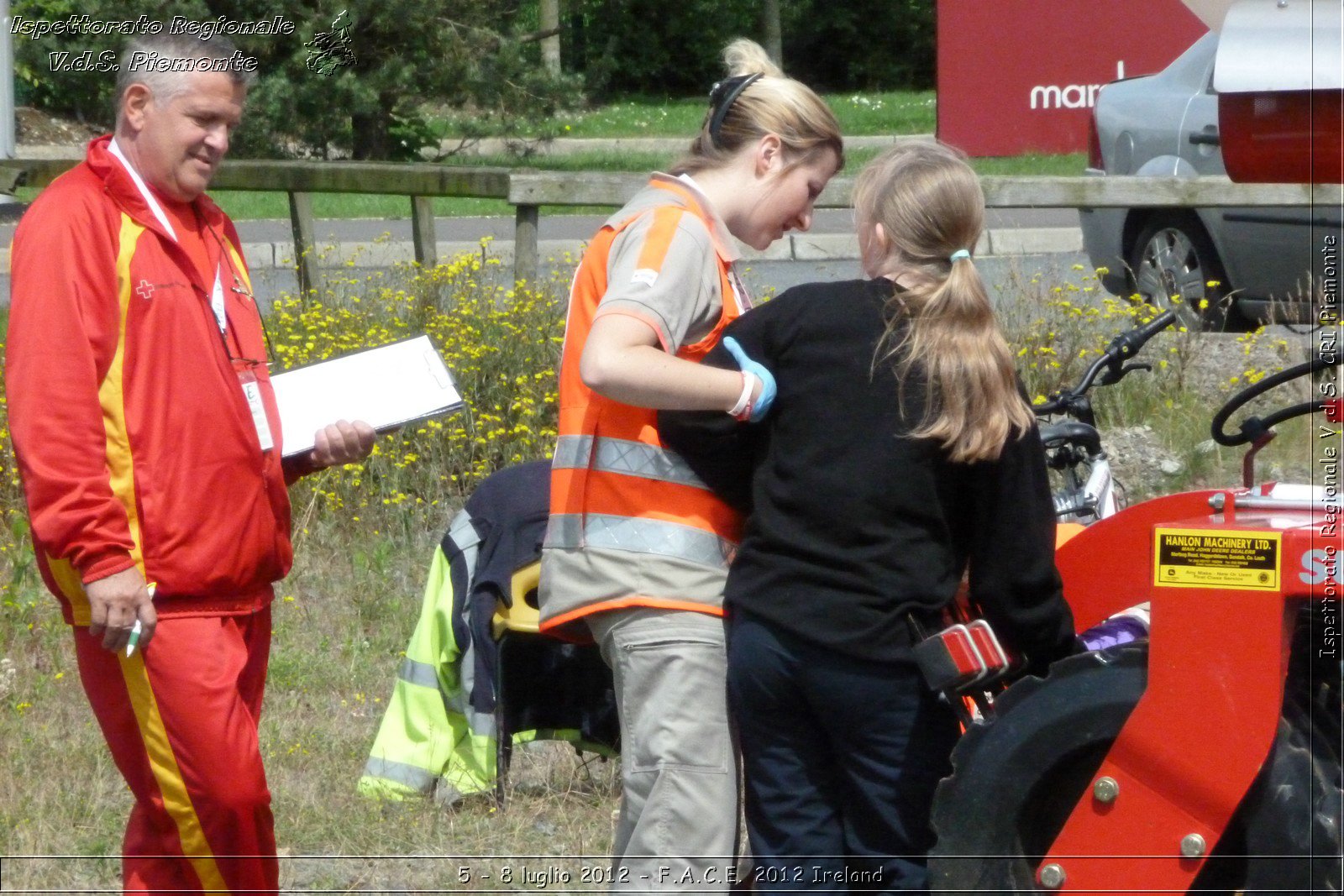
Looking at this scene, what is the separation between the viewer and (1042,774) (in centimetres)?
265

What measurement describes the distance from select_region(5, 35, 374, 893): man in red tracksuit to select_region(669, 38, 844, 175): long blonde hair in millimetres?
911

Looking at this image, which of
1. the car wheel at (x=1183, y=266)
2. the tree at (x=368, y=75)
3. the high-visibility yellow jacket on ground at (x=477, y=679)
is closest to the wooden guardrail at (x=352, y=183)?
the car wheel at (x=1183, y=266)

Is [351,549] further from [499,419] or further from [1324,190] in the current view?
[1324,190]

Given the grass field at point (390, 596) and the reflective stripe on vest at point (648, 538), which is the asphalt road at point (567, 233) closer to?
the grass field at point (390, 596)

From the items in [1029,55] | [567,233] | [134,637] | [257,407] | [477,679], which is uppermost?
[1029,55]

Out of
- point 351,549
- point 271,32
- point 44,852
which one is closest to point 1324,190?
point 351,549

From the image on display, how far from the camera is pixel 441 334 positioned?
22.3ft

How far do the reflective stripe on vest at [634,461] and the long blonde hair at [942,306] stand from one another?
1.35 ft

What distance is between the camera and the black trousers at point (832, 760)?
2.64 meters

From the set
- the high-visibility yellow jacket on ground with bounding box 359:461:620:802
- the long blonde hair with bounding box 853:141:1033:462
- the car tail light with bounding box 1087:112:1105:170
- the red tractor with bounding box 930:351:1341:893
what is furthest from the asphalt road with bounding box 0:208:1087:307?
the red tractor with bounding box 930:351:1341:893

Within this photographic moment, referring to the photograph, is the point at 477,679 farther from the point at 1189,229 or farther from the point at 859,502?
the point at 1189,229

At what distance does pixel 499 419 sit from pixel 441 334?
24.3 inches

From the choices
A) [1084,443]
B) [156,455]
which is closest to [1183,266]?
[1084,443]

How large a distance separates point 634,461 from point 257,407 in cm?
77
